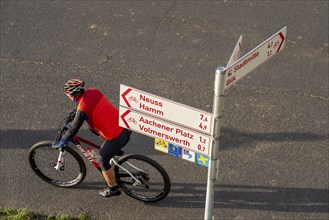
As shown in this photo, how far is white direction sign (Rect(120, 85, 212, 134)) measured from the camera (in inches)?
171

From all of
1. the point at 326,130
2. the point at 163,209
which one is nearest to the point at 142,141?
the point at 163,209

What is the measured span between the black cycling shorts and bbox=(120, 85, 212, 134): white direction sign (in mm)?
1721

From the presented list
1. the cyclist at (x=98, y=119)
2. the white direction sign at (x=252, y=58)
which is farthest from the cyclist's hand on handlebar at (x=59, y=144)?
the white direction sign at (x=252, y=58)

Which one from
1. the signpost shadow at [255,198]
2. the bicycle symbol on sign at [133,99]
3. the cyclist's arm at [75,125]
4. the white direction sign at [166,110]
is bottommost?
the signpost shadow at [255,198]

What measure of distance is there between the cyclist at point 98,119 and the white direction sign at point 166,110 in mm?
1430

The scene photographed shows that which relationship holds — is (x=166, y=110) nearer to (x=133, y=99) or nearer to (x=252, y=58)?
(x=133, y=99)

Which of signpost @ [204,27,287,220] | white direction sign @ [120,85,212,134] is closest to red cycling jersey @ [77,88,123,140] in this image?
white direction sign @ [120,85,212,134]

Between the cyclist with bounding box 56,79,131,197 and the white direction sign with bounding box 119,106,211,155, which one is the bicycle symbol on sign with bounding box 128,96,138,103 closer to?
the white direction sign with bounding box 119,106,211,155

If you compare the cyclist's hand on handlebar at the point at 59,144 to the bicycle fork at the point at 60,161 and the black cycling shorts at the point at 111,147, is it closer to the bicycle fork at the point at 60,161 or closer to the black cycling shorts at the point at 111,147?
the bicycle fork at the point at 60,161

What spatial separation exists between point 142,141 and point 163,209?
1.28 metres

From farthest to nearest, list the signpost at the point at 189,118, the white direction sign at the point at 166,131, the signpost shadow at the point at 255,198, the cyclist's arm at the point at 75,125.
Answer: the signpost shadow at the point at 255,198 → the cyclist's arm at the point at 75,125 → the white direction sign at the point at 166,131 → the signpost at the point at 189,118

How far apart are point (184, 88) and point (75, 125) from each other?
9.82 feet

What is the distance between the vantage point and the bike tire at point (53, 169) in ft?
23.2

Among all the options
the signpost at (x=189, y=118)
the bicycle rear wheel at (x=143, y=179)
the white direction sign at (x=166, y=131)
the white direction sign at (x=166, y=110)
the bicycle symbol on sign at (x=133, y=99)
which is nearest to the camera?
the signpost at (x=189, y=118)
